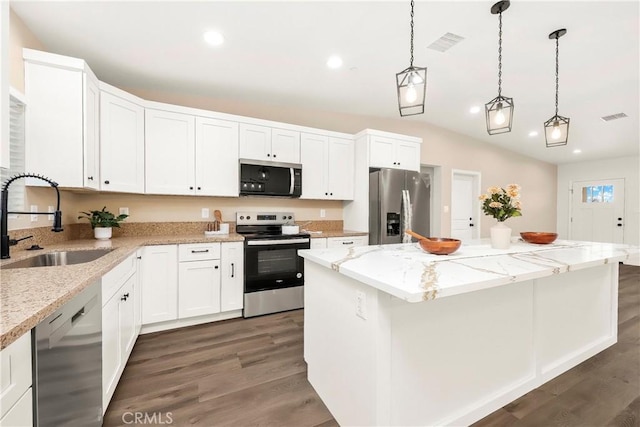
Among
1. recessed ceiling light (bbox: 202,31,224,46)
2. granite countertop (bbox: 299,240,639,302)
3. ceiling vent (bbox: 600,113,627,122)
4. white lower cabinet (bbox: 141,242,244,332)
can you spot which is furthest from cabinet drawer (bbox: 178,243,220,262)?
ceiling vent (bbox: 600,113,627,122)

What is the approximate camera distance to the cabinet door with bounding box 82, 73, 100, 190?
219 centimetres

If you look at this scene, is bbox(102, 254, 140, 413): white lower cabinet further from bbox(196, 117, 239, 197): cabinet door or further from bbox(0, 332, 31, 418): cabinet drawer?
bbox(196, 117, 239, 197): cabinet door

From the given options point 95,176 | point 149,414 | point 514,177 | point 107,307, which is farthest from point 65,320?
point 514,177

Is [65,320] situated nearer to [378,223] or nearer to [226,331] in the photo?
[226,331]

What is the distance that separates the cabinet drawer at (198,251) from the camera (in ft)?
8.92

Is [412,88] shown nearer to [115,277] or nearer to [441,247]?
A: [441,247]

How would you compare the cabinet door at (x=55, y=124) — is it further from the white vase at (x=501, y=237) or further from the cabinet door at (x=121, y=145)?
the white vase at (x=501, y=237)

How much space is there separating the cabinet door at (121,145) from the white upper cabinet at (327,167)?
1.83 metres

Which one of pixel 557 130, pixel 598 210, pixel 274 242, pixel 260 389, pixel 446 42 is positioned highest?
pixel 446 42

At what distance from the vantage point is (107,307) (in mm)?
1548

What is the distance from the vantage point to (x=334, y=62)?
2.84 metres

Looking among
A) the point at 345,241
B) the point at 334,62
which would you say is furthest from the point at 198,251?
the point at 334,62

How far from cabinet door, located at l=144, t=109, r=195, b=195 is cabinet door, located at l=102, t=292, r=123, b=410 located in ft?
4.85

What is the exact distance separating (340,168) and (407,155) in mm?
1060
